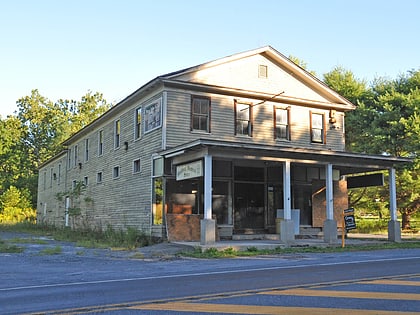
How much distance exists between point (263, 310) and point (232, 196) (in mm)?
15212

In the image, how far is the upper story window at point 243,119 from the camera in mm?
21938

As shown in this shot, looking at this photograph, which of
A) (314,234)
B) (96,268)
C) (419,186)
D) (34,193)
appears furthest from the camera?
(34,193)

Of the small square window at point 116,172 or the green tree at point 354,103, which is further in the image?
the green tree at point 354,103

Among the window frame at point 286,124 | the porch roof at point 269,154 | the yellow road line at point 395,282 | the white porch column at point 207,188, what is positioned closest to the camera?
the yellow road line at point 395,282

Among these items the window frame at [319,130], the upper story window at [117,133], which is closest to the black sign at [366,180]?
the window frame at [319,130]

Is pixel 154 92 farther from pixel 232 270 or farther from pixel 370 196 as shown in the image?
pixel 370 196

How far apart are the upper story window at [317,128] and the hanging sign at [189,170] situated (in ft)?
26.1

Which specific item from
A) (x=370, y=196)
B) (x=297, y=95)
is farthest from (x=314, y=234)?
(x=370, y=196)

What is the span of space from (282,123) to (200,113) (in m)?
4.42

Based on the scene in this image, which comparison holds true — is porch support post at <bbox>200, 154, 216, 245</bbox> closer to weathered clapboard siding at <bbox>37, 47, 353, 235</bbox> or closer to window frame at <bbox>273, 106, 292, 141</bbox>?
weathered clapboard siding at <bbox>37, 47, 353, 235</bbox>

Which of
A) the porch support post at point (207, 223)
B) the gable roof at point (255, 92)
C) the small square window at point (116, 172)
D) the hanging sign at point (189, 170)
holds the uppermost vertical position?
the gable roof at point (255, 92)

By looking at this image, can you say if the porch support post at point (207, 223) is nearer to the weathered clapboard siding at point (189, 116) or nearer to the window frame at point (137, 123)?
the weathered clapboard siding at point (189, 116)

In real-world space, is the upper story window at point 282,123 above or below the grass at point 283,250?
above

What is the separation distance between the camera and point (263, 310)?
639cm
